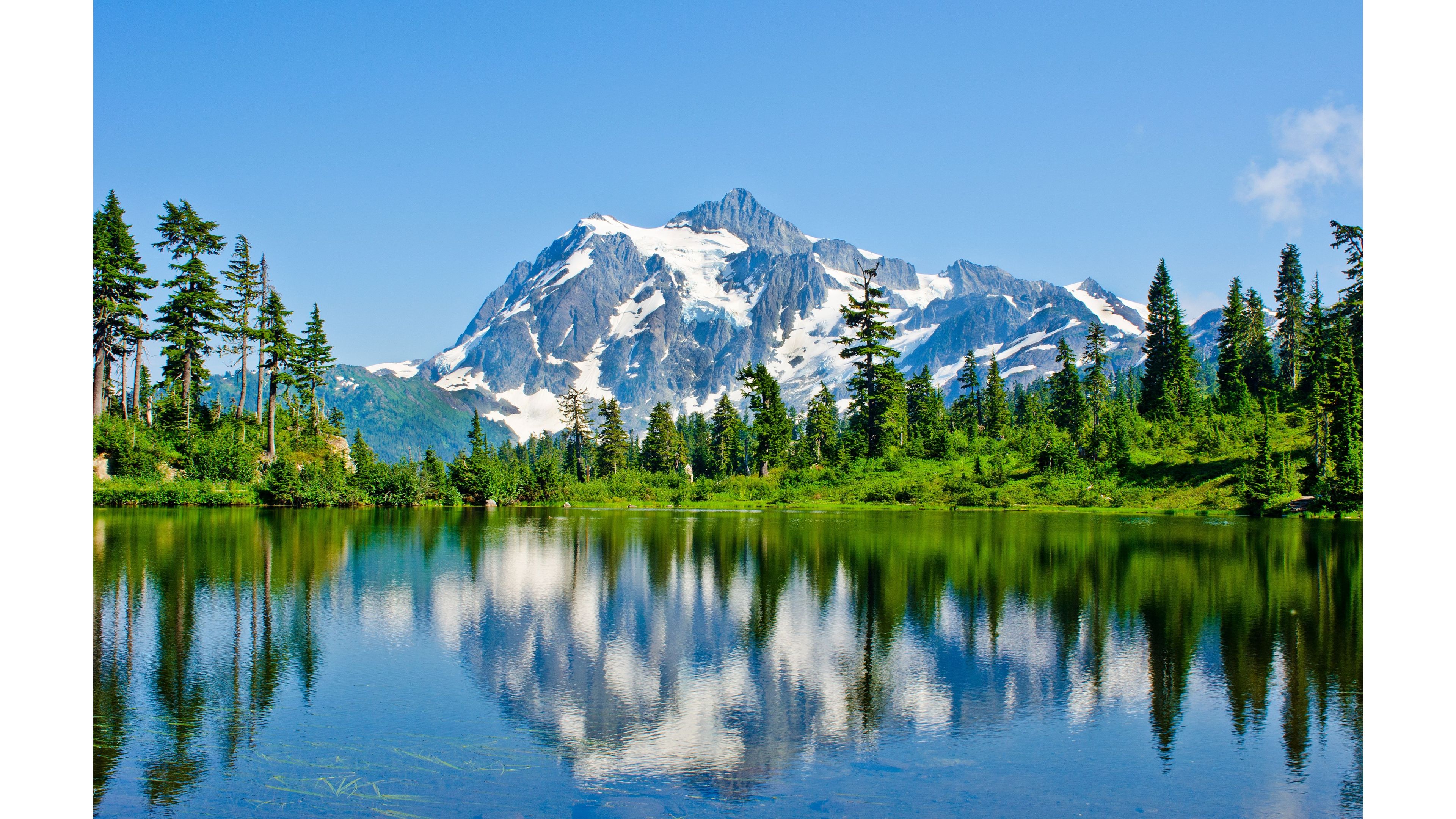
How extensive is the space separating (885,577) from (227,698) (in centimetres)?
Result: 1716

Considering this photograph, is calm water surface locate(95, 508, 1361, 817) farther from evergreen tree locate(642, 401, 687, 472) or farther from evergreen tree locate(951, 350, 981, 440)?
evergreen tree locate(951, 350, 981, 440)

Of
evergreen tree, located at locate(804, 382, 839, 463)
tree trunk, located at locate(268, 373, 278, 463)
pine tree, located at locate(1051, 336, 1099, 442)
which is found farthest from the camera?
evergreen tree, located at locate(804, 382, 839, 463)

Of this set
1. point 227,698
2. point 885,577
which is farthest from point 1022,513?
point 227,698

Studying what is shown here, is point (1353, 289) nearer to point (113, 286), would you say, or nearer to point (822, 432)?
point (822, 432)

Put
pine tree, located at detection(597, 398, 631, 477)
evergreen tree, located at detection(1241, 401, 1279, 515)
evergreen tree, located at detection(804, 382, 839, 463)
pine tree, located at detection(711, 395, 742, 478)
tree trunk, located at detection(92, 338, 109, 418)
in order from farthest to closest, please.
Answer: pine tree, located at detection(711, 395, 742, 478) < pine tree, located at detection(597, 398, 631, 477) < evergreen tree, located at detection(804, 382, 839, 463) < tree trunk, located at detection(92, 338, 109, 418) < evergreen tree, located at detection(1241, 401, 1279, 515)

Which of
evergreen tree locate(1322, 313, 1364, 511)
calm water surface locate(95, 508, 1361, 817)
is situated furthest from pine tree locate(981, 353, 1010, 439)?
calm water surface locate(95, 508, 1361, 817)

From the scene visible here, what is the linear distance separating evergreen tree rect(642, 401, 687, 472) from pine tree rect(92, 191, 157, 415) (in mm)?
54887

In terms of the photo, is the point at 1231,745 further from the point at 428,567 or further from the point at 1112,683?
the point at 428,567

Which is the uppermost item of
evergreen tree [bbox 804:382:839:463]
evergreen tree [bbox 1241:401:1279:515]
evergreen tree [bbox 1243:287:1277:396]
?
evergreen tree [bbox 1243:287:1277:396]

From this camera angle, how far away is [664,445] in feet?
343

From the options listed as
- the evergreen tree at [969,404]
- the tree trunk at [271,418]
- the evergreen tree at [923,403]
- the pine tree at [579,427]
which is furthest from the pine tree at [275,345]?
the evergreen tree at [969,404]

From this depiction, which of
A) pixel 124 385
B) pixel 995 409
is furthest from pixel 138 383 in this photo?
pixel 995 409

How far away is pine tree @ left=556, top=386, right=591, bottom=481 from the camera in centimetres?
10594

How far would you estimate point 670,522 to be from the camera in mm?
50656
